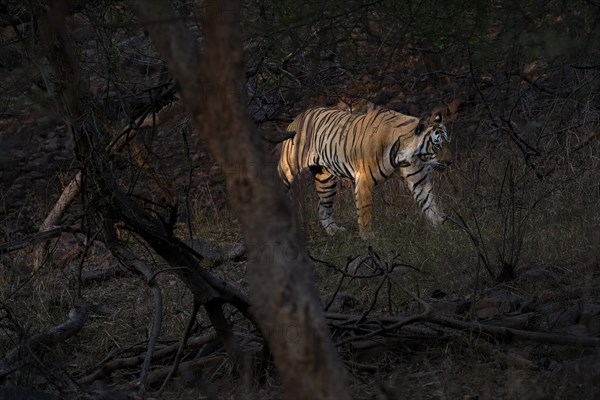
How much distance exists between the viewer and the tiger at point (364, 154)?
10.1 m

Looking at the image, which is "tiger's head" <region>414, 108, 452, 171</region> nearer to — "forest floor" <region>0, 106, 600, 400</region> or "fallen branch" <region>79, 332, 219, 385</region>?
"forest floor" <region>0, 106, 600, 400</region>

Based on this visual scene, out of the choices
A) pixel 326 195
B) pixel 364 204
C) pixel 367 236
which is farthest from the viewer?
pixel 326 195

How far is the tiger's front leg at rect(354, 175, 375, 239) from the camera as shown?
9.72 meters

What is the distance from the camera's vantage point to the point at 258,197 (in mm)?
→ 3059

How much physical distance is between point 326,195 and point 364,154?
0.86 metres

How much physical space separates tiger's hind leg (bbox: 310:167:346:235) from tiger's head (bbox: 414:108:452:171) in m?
1.18

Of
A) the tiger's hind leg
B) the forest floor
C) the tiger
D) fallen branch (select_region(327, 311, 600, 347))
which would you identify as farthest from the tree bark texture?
the tiger's hind leg

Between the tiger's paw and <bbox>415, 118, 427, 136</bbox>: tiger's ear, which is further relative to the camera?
<bbox>415, 118, 427, 136</bbox>: tiger's ear

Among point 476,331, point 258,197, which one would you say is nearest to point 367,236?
point 476,331

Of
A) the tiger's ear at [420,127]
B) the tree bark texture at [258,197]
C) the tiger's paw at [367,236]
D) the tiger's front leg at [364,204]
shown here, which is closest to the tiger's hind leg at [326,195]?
the tiger's front leg at [364,204]

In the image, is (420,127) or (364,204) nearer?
(364,204)

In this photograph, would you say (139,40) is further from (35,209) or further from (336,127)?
(35,209)

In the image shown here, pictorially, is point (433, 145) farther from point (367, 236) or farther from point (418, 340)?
point (418, 340)

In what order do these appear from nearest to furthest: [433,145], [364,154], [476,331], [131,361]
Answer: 1. [476,331]
2. [131,361]
3. [433,145]
4. [364,154]
